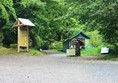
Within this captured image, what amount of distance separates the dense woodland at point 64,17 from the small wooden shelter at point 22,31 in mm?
805

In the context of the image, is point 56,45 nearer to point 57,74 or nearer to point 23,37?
point 23,37

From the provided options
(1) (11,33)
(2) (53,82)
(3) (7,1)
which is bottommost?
(2) (53,82)

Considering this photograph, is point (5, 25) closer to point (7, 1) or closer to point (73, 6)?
point (7, 1)

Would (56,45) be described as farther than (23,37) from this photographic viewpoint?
Yes

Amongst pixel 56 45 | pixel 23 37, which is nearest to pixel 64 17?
pixel 23 37

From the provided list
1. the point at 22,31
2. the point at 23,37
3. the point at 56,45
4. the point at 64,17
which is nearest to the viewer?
the point at 64,17

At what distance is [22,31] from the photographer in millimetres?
28859

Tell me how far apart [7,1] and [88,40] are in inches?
748

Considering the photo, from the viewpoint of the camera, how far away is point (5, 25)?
31.0 metres

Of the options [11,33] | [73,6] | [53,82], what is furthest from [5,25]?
[53,82]

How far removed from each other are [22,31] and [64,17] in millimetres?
5302

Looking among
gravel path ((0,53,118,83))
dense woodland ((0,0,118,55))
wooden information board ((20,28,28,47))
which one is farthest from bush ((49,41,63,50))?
gravel path ((0,53,118,83))

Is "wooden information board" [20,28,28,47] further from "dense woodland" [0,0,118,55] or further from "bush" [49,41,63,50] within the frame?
"bush" [49,41,63,50]

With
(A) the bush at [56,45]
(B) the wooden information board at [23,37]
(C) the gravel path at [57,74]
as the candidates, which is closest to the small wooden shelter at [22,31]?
(B) the wooden information board at [23,37]
